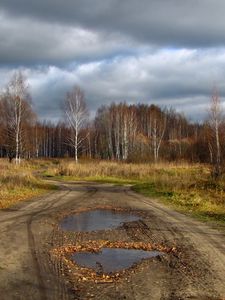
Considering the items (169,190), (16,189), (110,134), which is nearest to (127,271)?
(16,189)

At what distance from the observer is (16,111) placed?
55094mm

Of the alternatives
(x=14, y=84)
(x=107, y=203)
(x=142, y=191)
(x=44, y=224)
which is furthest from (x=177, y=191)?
(x=14, y=84)

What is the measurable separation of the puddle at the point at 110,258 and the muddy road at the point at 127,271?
30 cm

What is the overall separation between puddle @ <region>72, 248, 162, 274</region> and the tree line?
18608 mm

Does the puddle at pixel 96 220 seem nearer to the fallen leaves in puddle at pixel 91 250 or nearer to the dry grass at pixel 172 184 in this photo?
the fallen leaves in puddle at pixel 91 250

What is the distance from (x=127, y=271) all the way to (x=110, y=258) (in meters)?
1.08

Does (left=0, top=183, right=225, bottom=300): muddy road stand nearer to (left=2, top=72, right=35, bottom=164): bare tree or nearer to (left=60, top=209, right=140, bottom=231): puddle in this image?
(left=60, top=209, right=140, bottom=231): puddle

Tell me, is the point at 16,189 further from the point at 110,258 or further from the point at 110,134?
the point at 110,134

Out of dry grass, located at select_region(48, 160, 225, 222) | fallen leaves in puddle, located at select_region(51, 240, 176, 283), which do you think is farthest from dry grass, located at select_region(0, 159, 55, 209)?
fallen leaves in puddle, located at select_region(51, 240, 176, 283)

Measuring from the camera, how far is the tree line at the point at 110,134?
54.7m

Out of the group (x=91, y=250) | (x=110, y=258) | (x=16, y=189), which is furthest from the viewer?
(x=16, y=189)

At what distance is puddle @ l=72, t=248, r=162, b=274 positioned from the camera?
27.4 ft

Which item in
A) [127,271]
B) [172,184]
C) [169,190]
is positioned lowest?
[127,271]

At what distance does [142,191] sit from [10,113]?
113 ft
